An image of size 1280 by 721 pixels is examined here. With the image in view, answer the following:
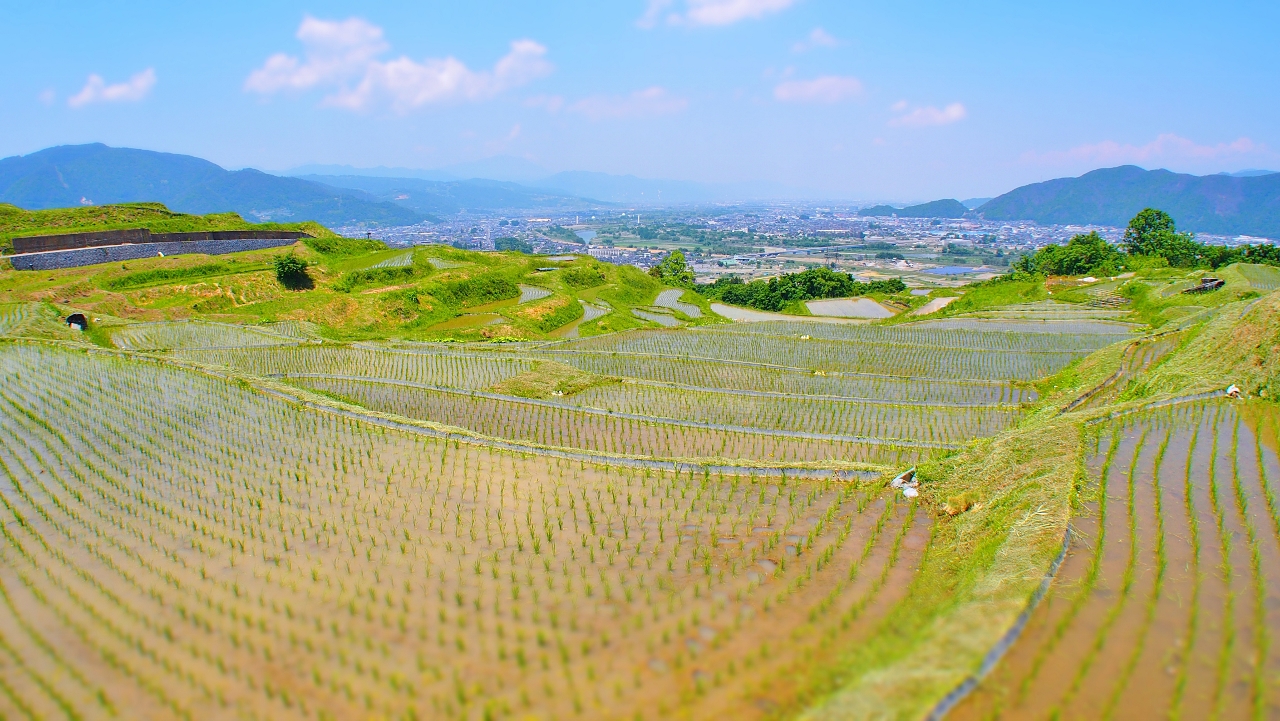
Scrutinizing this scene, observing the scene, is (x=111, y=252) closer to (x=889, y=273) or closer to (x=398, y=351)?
(x=398, y=351)

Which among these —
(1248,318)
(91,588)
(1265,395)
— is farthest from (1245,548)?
(91,588)

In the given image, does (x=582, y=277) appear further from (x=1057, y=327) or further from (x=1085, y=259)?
(x=1085, y=259)

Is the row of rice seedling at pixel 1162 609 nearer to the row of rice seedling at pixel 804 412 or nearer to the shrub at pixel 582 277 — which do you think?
the row of rice seedling at pixel 804 412

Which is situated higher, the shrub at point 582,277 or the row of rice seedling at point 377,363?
the shrub at point 582,277

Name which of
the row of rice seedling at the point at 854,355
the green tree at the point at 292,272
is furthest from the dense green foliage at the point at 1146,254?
the green tree at the point at 292,272

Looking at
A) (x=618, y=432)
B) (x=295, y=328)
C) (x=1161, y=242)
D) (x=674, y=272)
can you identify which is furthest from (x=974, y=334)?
(x=1161, y=242)

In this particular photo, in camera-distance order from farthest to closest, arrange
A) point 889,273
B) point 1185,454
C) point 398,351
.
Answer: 1. point 889,273
2. point 398,351
3. point 1185,454
